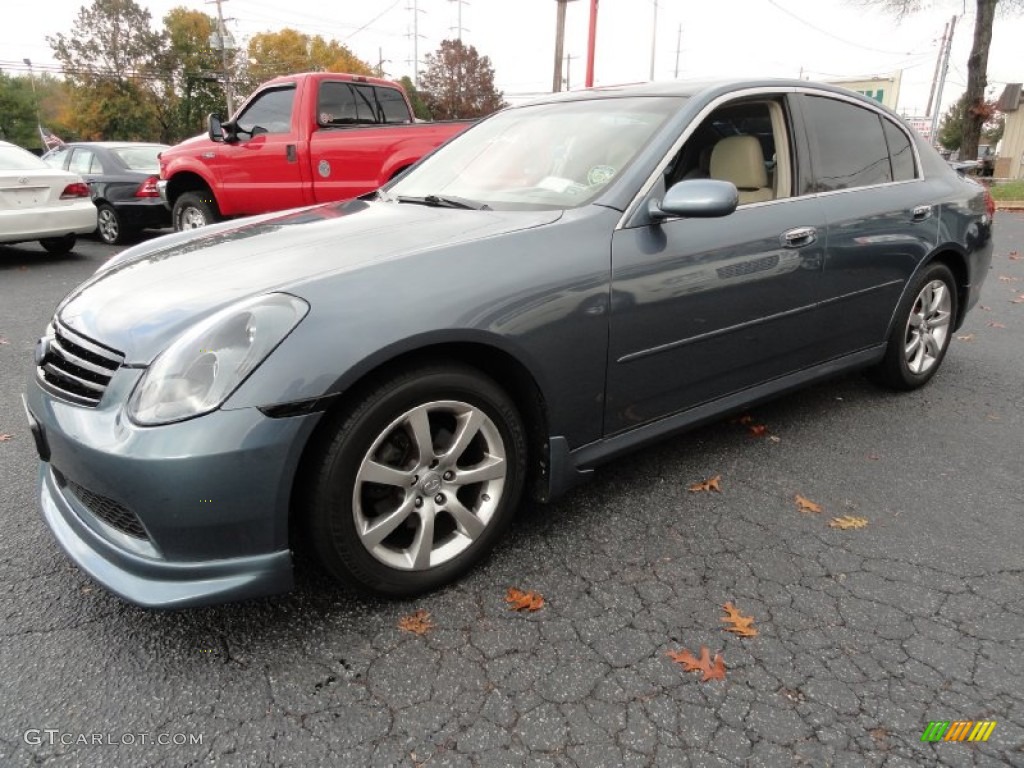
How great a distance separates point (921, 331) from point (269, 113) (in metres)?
6.83

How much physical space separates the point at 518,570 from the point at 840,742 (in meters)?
1.08

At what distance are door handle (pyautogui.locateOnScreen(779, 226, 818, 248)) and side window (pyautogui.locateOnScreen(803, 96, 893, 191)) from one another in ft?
0.93

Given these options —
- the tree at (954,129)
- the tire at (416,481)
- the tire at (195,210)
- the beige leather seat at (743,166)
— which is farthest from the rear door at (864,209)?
the tree at (954,129)

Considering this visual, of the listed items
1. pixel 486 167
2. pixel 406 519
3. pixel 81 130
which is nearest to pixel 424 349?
pixel 406 519

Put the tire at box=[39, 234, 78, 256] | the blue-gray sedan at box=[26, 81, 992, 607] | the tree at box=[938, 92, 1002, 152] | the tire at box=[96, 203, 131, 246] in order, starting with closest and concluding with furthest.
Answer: the blue-gray sedan at box=[26, 81, 992, 607] → the tire at box=[39, 234, 78, 256] → the tire at box=[96, 203, 131, 246] → the tree at box=[938, 92, 1002, 152]

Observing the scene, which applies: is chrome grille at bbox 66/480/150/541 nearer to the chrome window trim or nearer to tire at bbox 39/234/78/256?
the chrome window trim

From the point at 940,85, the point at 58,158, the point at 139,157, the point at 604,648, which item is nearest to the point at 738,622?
the point at 604,648

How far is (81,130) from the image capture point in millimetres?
49906

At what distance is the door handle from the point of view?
9.84ft

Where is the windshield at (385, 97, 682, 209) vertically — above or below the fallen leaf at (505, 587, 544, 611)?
above

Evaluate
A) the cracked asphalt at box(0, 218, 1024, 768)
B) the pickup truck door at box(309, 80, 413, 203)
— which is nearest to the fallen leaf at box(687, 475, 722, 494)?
the cracked asphalt at box(0, 218, 1024, 768)

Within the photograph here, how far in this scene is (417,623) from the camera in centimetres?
216

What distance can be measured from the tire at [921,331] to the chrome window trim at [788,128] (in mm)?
581

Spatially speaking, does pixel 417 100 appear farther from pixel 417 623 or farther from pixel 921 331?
pixel 417 623
